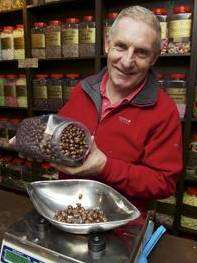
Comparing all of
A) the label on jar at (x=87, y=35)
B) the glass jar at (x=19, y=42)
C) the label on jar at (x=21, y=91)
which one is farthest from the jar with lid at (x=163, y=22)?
the label on jar at (x=21, y=91)

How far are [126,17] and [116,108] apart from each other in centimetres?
29

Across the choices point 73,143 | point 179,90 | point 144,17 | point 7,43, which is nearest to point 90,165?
point 73,143

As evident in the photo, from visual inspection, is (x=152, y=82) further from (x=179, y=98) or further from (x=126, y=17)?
(x=179, y=98)

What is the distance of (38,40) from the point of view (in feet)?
7.49

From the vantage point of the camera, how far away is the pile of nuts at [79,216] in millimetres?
717

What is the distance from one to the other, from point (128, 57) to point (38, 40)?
1506mm

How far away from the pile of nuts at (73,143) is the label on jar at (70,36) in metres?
1.46

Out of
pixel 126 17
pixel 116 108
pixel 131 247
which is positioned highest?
pixel 126 17

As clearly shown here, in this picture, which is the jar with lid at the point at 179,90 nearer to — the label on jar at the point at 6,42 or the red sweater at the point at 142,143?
the red sweater at the point at 142,143

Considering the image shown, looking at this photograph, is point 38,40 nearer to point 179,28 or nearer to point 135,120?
point 179,28

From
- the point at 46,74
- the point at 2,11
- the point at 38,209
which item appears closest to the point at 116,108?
the point at 38,209

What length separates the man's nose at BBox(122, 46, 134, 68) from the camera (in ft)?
3.12

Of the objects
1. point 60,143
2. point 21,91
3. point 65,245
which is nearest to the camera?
point 65,245

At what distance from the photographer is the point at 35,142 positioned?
32.4 inches
